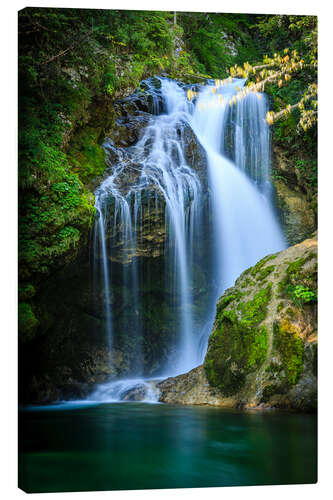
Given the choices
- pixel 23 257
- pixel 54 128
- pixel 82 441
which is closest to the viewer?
pixel 82 441

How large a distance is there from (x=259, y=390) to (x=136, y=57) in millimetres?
4985

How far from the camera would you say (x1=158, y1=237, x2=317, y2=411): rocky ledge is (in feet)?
15.4

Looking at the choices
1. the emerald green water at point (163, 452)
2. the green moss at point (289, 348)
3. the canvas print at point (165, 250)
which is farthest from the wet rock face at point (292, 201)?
the emerald green water at point (163, 452)

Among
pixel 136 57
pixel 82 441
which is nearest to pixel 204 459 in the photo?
pixel 82 441

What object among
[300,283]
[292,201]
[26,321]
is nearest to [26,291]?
[26,321]

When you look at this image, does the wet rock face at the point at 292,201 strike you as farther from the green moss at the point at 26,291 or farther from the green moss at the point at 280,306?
the green moss at the point at 26,291

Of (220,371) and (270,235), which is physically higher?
(270,235)

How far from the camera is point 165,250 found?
22.0 ft

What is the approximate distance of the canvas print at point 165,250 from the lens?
159 inches

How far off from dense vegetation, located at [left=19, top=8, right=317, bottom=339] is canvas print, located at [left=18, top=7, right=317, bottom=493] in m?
0.03

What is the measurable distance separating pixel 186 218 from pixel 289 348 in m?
2.72

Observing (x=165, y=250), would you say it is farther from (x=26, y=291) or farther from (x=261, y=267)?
(x=26, y=291)

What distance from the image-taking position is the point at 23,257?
5305mm
